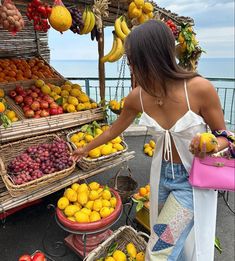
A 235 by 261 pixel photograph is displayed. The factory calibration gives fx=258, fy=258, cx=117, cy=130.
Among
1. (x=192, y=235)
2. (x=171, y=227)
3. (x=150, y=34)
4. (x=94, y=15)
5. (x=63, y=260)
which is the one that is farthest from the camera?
(x=94, y=15)

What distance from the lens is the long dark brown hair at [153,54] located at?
128 centimetres

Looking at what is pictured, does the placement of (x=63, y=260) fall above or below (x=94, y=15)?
below

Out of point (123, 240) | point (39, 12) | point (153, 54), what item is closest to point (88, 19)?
point (39, 12)

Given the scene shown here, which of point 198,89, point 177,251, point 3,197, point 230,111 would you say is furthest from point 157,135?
point 230,111

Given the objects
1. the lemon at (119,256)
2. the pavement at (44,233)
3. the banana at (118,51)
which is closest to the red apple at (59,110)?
the banana at (118,51)

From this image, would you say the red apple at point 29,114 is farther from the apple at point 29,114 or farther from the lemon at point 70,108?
the lemon at point 70,108

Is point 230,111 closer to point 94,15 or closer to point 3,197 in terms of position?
point 94,15

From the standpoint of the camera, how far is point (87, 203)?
2.20m

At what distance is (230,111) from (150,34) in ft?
16.7

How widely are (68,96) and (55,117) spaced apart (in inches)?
19.3

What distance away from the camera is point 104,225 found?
2.05 meters

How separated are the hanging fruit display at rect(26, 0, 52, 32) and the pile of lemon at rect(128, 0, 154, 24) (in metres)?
0.94

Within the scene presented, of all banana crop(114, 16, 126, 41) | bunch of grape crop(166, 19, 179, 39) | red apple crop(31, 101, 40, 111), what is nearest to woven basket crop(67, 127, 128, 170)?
red apple crop(31, 101, 40, 111)

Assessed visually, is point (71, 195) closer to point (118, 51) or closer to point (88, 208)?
point (88, 208)
